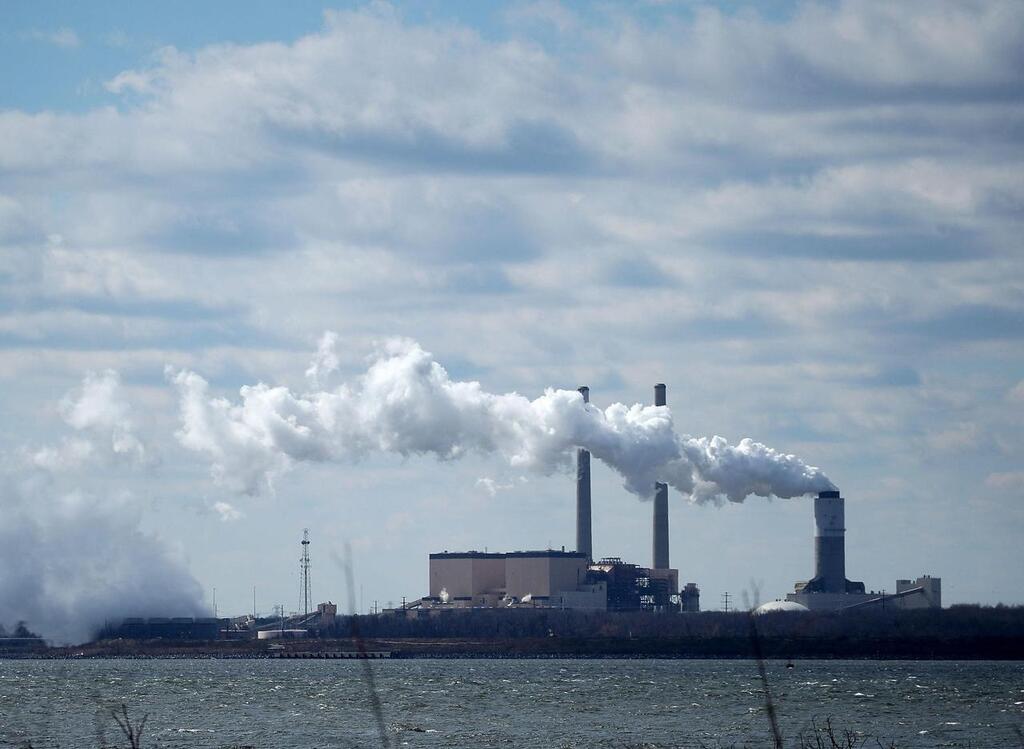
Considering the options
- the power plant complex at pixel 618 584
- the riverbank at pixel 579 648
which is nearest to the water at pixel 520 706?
A: the riverbank at pixel 579 648

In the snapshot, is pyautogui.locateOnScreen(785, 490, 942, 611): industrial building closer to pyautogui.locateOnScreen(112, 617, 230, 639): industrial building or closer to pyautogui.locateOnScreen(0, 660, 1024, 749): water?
pyautogui.locateOnScreen(0, 660, 1024, 749): water

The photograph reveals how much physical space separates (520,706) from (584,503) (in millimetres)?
108323

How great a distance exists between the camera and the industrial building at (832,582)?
Result: 175125 mm

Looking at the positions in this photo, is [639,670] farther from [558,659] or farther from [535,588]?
[535,588]

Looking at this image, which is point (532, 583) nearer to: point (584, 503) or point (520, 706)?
point (584, 503)

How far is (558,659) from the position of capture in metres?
169

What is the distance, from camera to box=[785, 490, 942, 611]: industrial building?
575ft

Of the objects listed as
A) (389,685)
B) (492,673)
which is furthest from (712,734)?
(492,673)

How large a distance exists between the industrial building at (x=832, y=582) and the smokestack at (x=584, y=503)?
2486 centimetres

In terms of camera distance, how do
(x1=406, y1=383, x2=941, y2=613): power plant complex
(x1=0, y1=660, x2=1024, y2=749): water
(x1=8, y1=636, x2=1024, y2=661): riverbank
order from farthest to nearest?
(x1=406, y1=383, x2=941, y2=613): power plant complex, (x1=8, y1=636, x2=1024, y2=661): riverbank, (x1=0, y1=660, x2=1024, y2=749): water

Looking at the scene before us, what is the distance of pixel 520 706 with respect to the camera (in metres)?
80.8

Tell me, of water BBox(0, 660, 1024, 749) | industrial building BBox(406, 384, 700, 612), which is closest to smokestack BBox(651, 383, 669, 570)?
industrial building BBox(406, 384, 700, 612)

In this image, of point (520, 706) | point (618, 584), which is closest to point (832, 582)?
point (618, 584)

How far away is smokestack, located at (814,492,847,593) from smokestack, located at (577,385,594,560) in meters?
27.0
